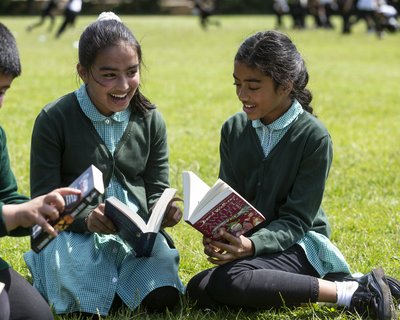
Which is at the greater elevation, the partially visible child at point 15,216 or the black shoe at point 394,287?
the partially visible child at point 15,216

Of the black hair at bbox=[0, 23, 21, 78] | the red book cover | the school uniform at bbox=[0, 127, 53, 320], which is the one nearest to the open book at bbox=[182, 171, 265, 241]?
the red book cover

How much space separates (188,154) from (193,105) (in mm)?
2905

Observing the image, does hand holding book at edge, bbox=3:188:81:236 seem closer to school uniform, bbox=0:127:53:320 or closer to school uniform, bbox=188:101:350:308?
school uniform, bbox=0:127:53:320

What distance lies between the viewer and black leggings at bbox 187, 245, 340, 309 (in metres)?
3.37

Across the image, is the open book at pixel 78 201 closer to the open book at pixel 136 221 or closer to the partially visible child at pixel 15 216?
the partially visible child at pixel 15 216

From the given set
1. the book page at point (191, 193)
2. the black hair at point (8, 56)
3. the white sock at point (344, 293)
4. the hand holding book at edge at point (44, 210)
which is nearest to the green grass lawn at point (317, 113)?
the white sock at point (344, 293)

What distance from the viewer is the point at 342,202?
5316 millimetres

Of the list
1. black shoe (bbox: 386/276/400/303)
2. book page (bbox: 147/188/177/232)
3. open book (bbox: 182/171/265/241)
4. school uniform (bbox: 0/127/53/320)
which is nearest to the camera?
school uniform (bbox: 0/127/53/320)

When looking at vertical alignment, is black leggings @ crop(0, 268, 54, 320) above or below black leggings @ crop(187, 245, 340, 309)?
above

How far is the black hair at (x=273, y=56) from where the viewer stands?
11.7 feet

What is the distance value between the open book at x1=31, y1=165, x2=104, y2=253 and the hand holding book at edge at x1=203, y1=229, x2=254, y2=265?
68 cm

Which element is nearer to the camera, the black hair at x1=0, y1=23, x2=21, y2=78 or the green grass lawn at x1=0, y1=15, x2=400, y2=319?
the black hair at x1=0, y1=23, x2=21, y2=78

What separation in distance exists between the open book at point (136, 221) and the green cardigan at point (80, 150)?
12.4 inches

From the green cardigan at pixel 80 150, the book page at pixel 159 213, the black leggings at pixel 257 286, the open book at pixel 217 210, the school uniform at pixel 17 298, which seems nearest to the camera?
the school uniform at pixel 17 298
